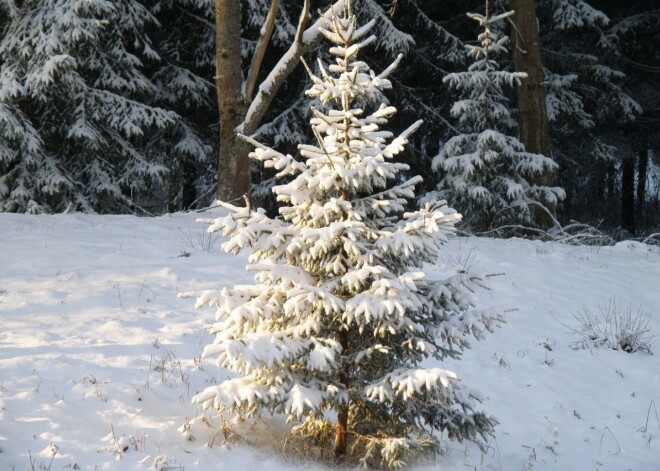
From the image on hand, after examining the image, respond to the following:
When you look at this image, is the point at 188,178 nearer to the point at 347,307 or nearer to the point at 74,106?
the point at 74,106

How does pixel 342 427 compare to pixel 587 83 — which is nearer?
pixel 342 427

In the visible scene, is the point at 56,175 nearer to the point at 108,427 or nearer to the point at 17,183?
the point at 17,183

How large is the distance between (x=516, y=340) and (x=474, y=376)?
1.02 metres

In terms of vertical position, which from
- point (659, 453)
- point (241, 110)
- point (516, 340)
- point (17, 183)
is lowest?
point (659, 453)

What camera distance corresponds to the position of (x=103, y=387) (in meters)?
4.84

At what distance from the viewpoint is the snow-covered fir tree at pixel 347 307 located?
3.96 meters

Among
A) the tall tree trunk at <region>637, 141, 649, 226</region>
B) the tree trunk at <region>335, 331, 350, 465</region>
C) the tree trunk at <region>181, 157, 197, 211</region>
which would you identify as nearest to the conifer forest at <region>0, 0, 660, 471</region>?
the tree trunk at <region>335, 331, 350, 465</region>

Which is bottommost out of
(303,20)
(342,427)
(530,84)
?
(342,427)

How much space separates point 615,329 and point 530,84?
292 inches

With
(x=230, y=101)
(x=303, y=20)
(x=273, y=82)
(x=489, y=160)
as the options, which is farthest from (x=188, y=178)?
(x=489, y=160)

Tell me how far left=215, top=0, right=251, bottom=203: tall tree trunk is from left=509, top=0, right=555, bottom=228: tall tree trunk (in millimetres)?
5891

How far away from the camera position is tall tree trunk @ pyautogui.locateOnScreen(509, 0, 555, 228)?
1317 centimetres

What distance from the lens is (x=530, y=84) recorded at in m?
13.2

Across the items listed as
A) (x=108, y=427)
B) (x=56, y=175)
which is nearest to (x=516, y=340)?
(x=108, y=427)
